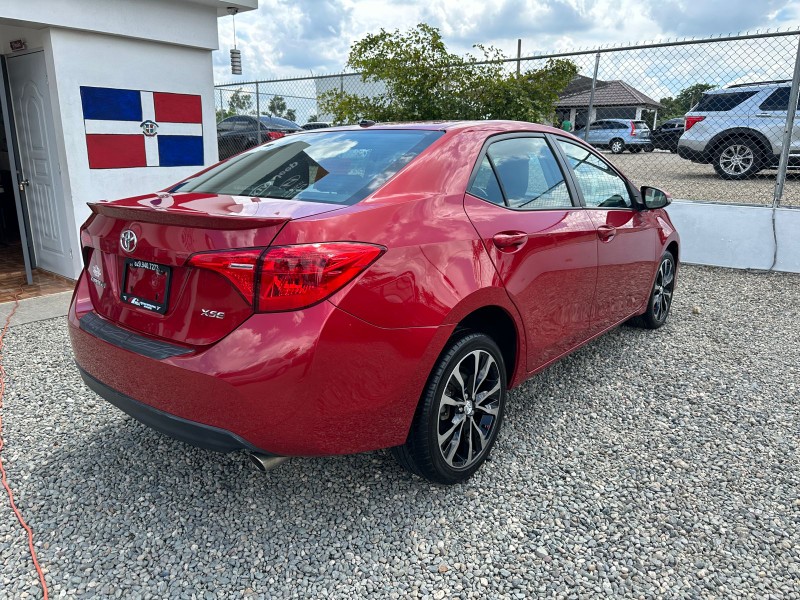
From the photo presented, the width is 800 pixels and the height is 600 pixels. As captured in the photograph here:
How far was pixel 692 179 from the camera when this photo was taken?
8719 millimetres

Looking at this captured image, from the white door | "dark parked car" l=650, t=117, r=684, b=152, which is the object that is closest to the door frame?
the white door

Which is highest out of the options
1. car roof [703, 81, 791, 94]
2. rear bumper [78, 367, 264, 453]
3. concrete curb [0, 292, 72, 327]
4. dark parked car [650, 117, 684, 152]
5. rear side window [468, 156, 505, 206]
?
car roof [703, 81, 791, 94]

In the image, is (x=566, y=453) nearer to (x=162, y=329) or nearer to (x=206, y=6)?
(x=162, y=329)

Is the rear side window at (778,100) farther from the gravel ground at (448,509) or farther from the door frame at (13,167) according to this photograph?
the door frame at (13,167)

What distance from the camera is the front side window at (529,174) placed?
10.2ft

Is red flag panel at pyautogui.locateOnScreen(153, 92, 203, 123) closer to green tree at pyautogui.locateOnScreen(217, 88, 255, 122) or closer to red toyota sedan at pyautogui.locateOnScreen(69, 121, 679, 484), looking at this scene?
green tree at pyautogui.locateOnScreen(217, 88, 255, 122)

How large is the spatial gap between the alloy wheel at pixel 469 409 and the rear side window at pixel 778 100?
7.03 metres

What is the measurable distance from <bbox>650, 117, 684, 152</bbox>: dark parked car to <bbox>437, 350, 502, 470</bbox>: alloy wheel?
258 inches

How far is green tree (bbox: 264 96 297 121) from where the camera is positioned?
11.4m

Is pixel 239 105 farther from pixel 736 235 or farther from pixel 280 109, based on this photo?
pixel 736 235

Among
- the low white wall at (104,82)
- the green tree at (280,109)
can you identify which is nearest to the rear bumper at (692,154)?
the low white wall at (104,82)

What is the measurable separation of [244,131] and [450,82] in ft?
22.0

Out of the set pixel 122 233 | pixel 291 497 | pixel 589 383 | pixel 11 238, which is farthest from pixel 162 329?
pixel 11 238

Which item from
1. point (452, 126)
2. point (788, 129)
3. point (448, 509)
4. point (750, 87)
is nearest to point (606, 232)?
point (452, 126)
